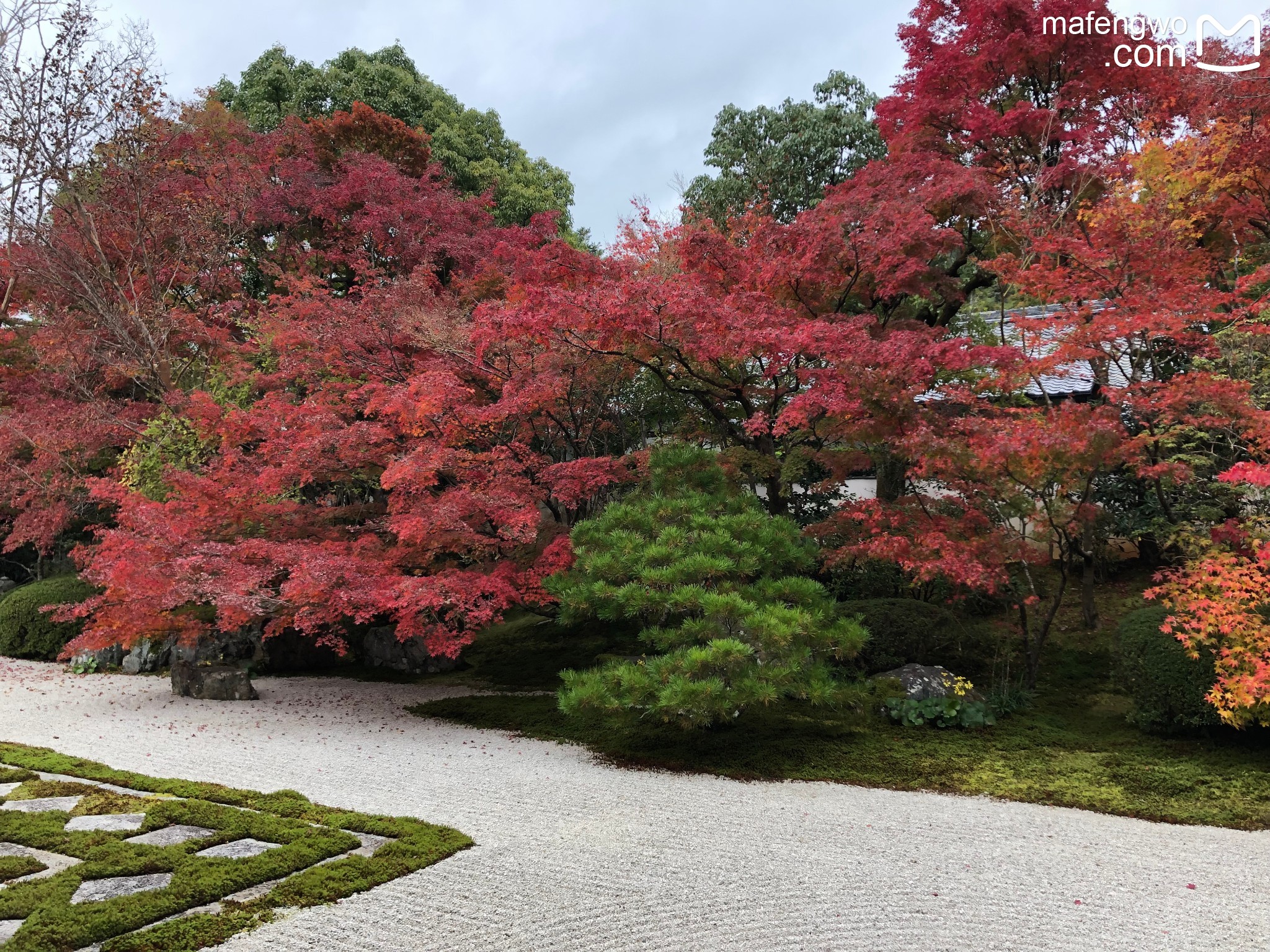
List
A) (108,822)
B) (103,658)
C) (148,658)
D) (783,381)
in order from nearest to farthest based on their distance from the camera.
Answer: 1. (108,822)
2. (783,381)
3. (148,658)
4. (103,658)

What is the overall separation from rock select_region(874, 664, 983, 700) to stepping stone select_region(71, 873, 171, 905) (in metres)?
6.04

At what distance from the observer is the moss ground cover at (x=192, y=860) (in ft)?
11.7

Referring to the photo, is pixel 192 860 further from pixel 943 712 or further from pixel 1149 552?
pixel 1149 552

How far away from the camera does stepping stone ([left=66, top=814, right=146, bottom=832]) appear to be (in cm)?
480

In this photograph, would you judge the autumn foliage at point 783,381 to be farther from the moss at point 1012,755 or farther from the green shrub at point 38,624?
the green shrub at point 38,624

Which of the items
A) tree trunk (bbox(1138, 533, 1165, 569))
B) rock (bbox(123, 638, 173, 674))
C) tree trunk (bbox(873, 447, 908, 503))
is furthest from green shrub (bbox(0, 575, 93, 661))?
tree trunk (bbox(1138, 533, 1165, 569))

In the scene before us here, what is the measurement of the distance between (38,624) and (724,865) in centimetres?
1249

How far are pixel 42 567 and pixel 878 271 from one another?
15259 millimetres

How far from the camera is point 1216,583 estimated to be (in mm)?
6250

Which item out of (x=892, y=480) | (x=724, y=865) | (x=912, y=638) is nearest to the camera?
(x=724, y=865)

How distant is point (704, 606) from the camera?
6.32m

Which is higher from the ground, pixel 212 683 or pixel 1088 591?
pixel 1088 591

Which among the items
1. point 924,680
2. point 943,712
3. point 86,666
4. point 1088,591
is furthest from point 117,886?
point 1088,591

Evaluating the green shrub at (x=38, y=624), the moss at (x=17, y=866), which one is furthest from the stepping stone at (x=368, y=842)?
the green shrub at (x=38, y=624)
